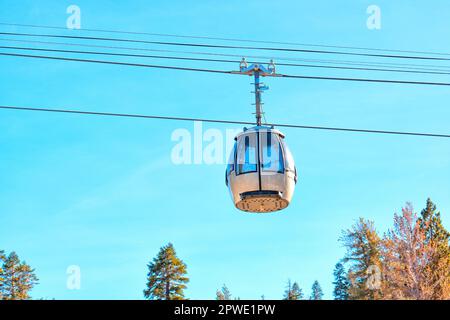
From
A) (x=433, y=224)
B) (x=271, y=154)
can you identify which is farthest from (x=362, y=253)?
(x=271, y=154)

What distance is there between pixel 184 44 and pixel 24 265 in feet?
250

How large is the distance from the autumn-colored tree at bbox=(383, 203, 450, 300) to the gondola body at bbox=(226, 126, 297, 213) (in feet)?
133

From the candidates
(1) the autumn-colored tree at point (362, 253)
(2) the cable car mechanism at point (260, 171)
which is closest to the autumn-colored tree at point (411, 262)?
(1) the autumn-colored tree at point (362, 253)

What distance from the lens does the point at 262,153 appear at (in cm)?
1895

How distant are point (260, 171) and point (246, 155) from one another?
62 cm

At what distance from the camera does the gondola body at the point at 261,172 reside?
18656 millimetres

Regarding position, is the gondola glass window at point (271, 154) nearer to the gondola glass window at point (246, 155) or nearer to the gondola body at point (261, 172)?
the gondola body at point (261, 172)

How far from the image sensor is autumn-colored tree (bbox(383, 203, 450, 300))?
187ft

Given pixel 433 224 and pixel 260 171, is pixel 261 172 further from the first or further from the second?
pixel 433 224

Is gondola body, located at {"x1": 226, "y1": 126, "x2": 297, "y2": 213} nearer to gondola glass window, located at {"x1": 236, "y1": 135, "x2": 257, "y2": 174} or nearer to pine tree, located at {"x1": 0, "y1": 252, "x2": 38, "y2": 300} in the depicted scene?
gondola glass window, located at {"x1": 236, "y1": 135, "x2": 257, "y2": 174}

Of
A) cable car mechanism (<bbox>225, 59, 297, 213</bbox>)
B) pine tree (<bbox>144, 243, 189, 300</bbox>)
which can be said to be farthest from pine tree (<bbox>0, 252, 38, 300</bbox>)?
cable car mechanism (<bbox>225, 59, 297, 213</bbox>)

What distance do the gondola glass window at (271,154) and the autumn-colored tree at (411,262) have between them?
1606 inches
